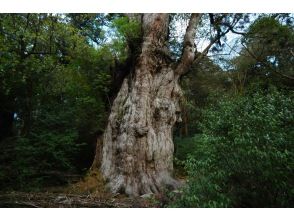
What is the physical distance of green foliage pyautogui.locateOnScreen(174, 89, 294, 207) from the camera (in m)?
3.17

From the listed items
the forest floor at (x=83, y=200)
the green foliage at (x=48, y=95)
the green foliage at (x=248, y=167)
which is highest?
the green foliage at (x=48, y=95)

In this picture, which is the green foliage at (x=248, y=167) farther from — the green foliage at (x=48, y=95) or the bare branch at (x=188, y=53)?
the green foliage at (x=48, y=95)

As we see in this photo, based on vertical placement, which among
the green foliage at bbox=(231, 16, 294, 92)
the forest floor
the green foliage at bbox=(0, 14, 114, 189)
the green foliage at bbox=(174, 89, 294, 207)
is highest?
the green foliage at bbox=(231, 16, 294, 92)

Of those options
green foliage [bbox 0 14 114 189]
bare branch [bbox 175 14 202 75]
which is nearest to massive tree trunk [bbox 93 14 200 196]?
bare branch [bbox 175 14 202 75]

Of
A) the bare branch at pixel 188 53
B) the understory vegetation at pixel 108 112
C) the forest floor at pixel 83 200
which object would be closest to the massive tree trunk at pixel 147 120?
the bare branch at pixel 188 53

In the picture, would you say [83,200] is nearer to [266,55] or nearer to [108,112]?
[108,112]

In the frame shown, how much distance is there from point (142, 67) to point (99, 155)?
6.38 ft

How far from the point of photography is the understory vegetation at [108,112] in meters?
3.32

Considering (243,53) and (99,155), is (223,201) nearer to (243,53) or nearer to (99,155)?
(99,155)

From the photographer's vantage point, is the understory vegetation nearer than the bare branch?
Yes

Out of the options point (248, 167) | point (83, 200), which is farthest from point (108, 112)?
point (248, 167)

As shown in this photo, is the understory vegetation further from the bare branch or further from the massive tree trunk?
the bare branch

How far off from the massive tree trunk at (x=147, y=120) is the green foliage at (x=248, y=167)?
7.47ft
